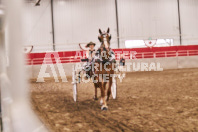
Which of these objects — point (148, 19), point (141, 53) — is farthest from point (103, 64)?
point (148, 19)

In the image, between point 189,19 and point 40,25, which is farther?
point 189,19

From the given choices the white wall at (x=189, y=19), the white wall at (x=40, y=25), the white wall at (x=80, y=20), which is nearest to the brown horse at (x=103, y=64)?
the white wall at (x=80, y=20)

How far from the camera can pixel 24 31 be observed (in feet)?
2.14

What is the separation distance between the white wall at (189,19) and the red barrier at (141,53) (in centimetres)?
207

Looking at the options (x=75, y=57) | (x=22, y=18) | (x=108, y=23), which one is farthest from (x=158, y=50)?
(x=22, y=18)

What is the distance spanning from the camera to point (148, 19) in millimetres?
21172

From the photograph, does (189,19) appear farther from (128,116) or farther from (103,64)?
(128,116)

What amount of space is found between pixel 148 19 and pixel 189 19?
3.92 meters

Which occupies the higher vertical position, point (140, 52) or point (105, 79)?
point (140, 52)

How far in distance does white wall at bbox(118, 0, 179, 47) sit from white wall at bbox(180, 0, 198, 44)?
0.66 metres

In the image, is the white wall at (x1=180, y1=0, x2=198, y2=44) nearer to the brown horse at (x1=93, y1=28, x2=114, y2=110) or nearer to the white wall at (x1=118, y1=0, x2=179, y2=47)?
the white wall at (x1=118, y1=0, x2=179, y2=47)

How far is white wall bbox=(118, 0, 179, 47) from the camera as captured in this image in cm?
2089

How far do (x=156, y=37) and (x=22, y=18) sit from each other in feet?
68.8

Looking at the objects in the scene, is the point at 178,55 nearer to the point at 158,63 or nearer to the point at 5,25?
the point at 158,63
